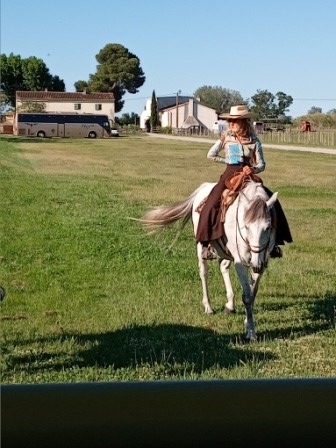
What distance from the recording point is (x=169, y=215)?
929 centimetres

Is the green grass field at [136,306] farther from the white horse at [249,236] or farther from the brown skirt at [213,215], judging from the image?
the brown skirt at [213,215]

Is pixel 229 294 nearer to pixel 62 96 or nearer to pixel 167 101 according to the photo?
pixel 62 96

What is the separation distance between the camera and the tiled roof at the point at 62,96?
96606mm

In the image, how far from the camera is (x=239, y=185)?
7.45m

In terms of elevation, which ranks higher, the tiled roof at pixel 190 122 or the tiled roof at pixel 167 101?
the tiled roof at pixel 167 101

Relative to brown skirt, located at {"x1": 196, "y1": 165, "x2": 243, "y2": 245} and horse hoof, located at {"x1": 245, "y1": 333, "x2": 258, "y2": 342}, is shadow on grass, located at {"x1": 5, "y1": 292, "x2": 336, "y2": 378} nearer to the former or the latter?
horse hoof, located at {"x1": 245, "y1": 333, "x2": 258, "y2": 342}

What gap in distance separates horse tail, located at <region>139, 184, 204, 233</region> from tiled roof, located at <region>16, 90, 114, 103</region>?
286 feet

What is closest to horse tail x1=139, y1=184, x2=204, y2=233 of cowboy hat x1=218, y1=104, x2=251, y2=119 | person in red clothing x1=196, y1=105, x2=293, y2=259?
person in red clothing x1=196, y1=105, x2=293, y2=259

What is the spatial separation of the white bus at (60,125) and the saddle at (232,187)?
3122 inches

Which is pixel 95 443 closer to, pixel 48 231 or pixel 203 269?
pixel 203 269

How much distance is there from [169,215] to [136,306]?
1.08 metres

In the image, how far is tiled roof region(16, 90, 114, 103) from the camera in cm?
9661

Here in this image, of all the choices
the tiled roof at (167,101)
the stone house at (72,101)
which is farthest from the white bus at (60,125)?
the tiled roof at (167,101)

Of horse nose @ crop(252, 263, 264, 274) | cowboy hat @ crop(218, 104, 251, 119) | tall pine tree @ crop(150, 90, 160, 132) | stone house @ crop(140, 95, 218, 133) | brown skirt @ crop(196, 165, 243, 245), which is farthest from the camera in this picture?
stone house @ crop(140, 95, 218, 133)
